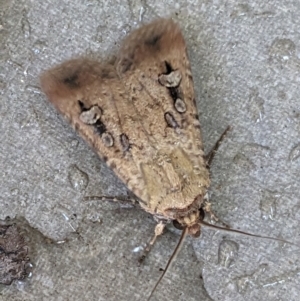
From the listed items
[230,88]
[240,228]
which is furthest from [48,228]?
[230,88]

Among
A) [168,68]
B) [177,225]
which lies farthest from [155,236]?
[168,68]

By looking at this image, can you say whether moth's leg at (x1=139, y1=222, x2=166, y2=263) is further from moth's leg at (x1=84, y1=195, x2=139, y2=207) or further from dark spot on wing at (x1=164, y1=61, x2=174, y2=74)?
dark spot on wing at (x1=164, y1=61, x2=174, y2=74)

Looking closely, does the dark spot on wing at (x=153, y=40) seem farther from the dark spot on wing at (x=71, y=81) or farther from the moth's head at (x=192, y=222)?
the moth's head at (x=192, y=222)

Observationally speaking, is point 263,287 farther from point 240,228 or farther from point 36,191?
point 36,191

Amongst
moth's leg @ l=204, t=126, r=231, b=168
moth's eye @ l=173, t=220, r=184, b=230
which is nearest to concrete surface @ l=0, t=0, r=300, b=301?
moth's leg @ l=204, t=126, r=231, b=168

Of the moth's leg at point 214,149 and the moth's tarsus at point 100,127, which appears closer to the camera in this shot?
the moth's tarsus at point 100,127

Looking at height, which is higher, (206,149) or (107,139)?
(107,139)

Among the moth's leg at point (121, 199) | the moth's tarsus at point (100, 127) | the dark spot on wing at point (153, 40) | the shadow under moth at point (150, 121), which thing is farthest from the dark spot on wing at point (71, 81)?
the moth's leg at point (121, 199)

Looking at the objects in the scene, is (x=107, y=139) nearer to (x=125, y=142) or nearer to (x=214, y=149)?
(x=125, y=142)
